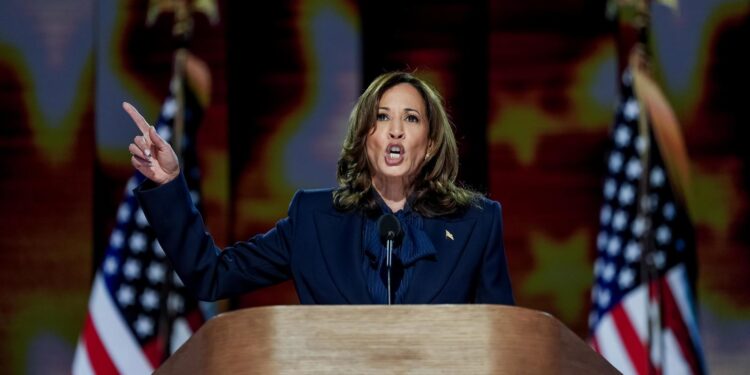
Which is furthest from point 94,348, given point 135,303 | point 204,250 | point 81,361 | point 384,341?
point 384,341

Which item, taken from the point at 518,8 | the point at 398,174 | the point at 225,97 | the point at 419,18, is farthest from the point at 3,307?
the point at 398,174

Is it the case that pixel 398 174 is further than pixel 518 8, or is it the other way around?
pixel 518 8

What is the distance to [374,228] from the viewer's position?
244 centimetres

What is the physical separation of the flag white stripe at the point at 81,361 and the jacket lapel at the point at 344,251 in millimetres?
2649

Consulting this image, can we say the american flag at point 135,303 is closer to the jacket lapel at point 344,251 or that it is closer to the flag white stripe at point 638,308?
the flag white stripe at point 638,308

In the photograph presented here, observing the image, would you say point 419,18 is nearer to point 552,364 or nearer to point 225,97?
point 225,97

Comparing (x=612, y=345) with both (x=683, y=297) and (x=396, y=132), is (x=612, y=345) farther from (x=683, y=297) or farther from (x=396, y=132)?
(x=396, y=132)

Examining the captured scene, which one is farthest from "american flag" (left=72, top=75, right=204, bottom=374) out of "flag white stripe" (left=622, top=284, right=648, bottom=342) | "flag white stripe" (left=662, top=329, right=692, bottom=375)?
"flag white stripe" (left=662, top=329, right=692, bottom=375)

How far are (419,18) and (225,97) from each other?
922mm

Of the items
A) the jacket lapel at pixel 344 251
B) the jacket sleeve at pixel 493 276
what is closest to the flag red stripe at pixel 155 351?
the jacket lapel at pixel 344 251

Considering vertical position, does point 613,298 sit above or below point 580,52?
below

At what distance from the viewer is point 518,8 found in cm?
474

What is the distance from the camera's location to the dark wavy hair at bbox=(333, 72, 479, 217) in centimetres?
251

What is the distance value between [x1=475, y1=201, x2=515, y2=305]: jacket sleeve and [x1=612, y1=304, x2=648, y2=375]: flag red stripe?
233cm
